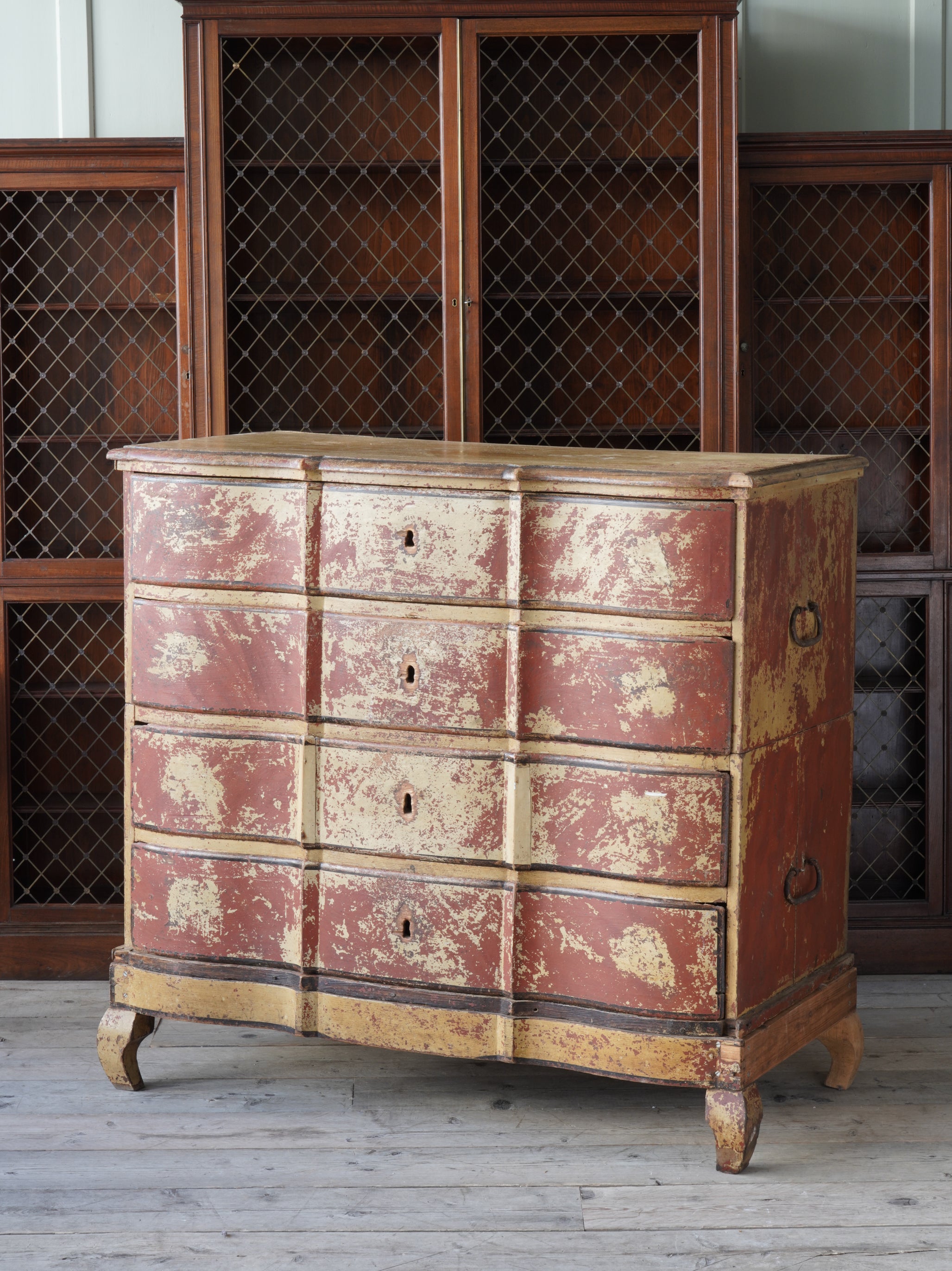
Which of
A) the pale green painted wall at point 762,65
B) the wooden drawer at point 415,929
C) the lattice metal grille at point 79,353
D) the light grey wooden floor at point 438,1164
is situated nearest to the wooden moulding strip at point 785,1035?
the light grey wooden floor at point 438,1164

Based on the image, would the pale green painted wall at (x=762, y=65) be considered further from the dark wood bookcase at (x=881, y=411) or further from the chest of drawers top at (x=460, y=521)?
the chest of drawers top at (x=460, y=521)

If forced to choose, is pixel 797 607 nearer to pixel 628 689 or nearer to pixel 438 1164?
pixel 628 689

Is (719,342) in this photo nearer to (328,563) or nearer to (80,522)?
(328,563)

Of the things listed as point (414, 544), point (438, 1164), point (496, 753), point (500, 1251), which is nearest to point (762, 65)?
point (414, 544)

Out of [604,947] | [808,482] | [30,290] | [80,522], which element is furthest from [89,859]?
[808,482]

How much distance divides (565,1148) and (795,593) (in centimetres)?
106

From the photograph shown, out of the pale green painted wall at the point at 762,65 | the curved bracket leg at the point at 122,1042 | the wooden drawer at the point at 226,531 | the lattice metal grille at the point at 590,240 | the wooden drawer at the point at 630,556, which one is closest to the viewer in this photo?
the wooden drawer at the point at 630,556

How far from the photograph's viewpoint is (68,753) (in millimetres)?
3490

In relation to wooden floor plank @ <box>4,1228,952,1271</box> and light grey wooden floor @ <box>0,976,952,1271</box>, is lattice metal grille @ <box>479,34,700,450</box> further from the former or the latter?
wooden floor plank @ <box>4,1228,952,1271</box>

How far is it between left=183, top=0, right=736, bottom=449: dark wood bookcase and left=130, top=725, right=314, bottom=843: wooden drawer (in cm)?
90

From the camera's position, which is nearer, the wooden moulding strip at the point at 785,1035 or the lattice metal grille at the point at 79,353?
the wooden moulding strip at the point at 785,1035

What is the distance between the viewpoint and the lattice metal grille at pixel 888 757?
11.2 feet

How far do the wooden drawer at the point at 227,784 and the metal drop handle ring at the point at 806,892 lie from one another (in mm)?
869

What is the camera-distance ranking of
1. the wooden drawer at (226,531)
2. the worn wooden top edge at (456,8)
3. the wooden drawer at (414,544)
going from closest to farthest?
the wooden drawer at (414,544) → the wooden drawer at (226,531) → the worn wooden top edge at (456,8)
